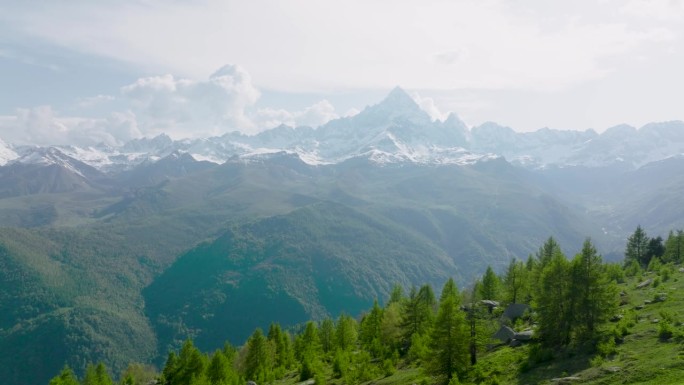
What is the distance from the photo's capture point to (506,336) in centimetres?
5950

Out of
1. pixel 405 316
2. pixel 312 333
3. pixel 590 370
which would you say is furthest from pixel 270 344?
pixel 590 370

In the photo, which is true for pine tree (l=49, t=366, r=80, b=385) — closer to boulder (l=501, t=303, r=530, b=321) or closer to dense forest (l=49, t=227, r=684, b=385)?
dense forest (l=49, t=227, r=684, b=385)

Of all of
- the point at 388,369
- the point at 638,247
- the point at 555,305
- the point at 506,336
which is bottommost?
the point at 388,369

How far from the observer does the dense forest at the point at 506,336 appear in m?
46.6

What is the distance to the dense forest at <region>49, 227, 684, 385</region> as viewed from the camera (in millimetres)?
46625

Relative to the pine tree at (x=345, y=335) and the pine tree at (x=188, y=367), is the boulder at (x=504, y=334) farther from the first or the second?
the pine tree at (x=188, y=367)

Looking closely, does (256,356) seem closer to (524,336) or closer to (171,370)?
(171,370)

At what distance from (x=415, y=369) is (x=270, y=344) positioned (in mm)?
39021

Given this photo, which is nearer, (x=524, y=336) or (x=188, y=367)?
(x=524, y=336)

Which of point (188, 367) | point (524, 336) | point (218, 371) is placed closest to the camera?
point (524, 336)

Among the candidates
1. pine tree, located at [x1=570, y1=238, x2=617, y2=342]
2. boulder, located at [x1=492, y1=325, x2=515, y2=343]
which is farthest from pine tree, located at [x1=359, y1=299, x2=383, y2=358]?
pine tree, located at [x1=570, y1=238, x2=617, y2=342]

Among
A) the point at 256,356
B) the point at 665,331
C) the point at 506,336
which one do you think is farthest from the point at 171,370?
the point at 665,331

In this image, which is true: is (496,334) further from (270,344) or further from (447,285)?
(270,344)

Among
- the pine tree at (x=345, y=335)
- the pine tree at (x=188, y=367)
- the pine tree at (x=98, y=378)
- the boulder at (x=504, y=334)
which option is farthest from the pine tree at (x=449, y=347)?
the pine tree at (x=98, y=378)
